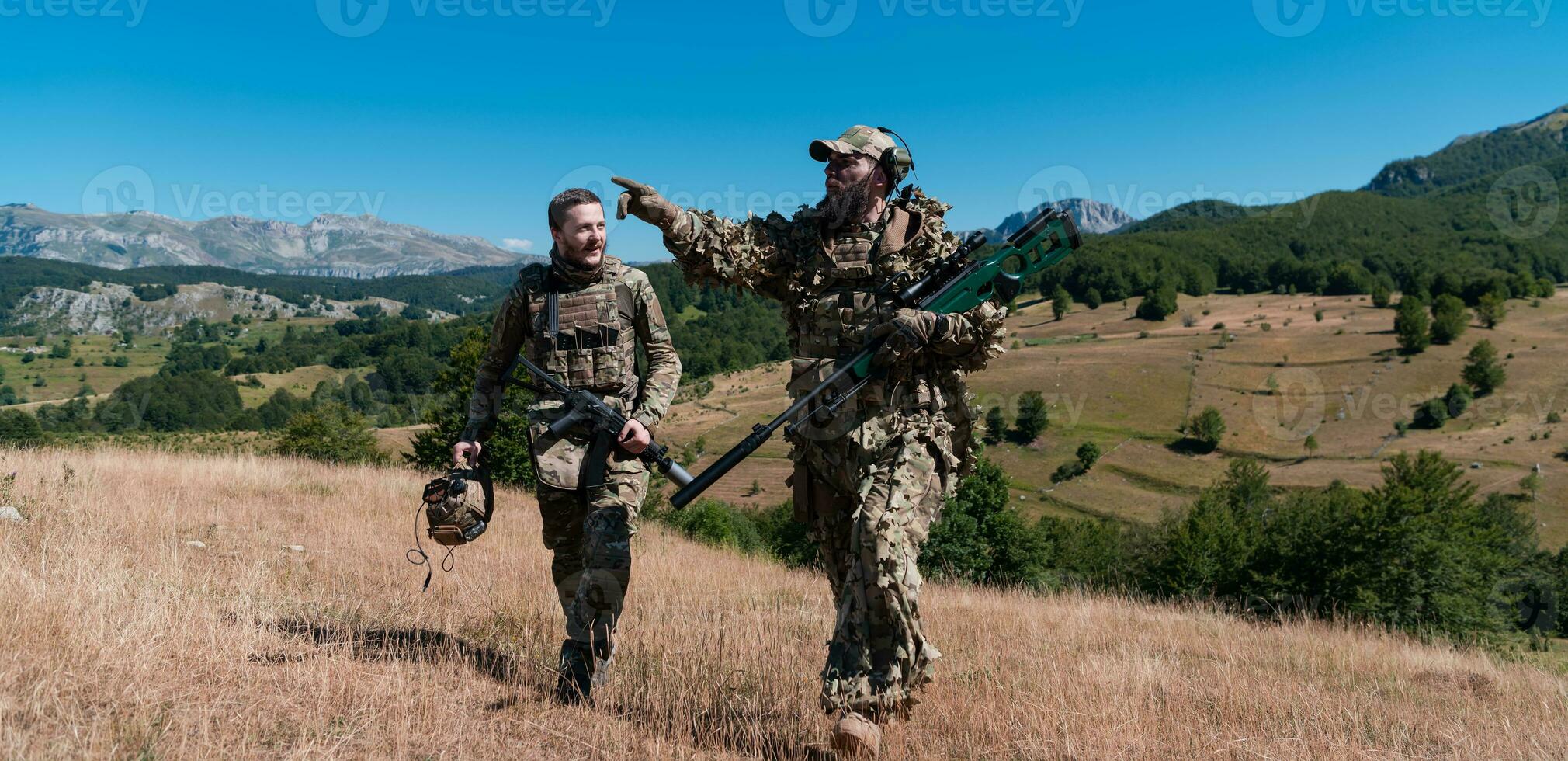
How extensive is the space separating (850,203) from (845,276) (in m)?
0.46

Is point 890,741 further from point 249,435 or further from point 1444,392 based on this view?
point 1444,392

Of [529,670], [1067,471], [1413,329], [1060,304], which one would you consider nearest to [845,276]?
[529,670]

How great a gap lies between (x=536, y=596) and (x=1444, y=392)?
133480 mm

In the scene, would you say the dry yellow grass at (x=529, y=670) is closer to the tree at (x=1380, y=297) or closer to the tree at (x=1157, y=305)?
the tree at (x=1157, y=305)

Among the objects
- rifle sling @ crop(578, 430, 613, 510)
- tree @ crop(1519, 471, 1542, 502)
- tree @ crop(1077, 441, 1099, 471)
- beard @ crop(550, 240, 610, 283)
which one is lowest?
tree @ crop(1519, 471, 1542, 502)

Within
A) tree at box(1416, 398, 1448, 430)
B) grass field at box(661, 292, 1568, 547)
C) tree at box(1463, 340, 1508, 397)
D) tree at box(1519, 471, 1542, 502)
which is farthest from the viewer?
tree at box(1463, 340, 1508, 397)

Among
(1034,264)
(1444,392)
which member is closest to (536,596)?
(1034,264)

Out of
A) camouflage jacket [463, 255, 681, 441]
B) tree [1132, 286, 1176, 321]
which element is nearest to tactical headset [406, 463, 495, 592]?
camouflage jacket [463, 255, 681, 441]

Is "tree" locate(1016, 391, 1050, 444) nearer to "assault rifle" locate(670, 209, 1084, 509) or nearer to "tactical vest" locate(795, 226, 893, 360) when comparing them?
"assault rifle" locate(670, 209, 1084, 509)

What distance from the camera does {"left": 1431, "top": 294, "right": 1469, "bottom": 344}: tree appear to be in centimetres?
12875

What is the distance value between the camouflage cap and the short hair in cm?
139

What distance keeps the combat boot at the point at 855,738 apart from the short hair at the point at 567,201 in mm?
3152

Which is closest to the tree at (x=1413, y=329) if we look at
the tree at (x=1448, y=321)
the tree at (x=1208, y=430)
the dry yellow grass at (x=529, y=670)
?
the tree at (x=1448, y=321)

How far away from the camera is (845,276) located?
524 centimetres
